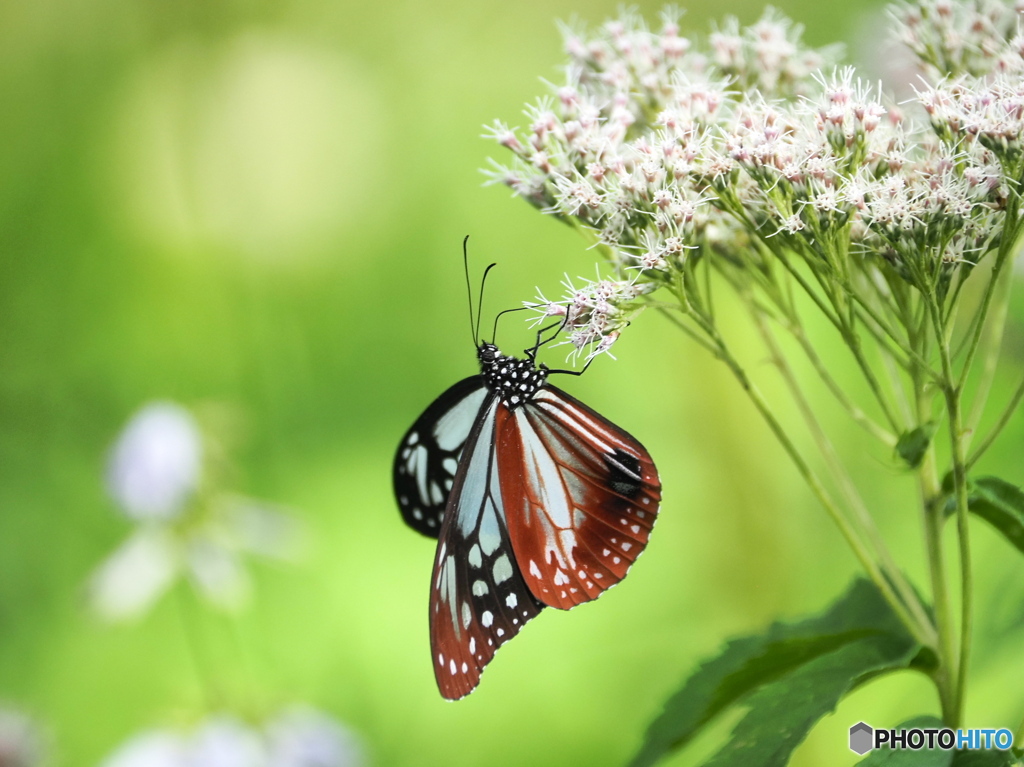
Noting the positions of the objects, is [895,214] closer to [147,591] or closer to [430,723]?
[430,723]

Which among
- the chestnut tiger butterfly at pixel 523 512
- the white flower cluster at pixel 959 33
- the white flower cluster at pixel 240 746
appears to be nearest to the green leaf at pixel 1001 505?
the chestnut tiger butterfly at pixel 523 512

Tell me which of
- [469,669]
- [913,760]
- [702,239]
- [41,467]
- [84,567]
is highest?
[41,467]

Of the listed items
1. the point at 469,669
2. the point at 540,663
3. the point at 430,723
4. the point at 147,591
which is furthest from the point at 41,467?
the point at 469,669

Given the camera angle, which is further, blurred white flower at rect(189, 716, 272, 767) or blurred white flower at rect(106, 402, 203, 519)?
blurred white flower at rect(106, 402, 203, 519)

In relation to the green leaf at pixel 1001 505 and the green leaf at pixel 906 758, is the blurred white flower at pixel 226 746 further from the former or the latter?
the green leaf at pixel 1001 505

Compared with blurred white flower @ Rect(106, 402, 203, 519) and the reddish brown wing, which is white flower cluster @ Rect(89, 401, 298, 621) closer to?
blurred white flower @ Rect(106, 402, 203, 519)

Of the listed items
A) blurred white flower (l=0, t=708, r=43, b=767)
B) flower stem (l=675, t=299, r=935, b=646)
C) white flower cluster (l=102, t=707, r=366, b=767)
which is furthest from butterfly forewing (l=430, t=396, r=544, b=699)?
blurred white flower (l=0, t=708, r=43, b=767)

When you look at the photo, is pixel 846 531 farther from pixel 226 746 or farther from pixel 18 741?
pixel 18 741
